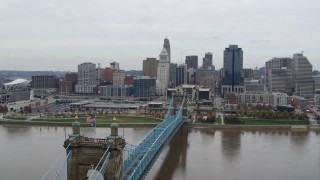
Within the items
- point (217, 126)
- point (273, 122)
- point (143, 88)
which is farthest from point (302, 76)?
point (217, 126)

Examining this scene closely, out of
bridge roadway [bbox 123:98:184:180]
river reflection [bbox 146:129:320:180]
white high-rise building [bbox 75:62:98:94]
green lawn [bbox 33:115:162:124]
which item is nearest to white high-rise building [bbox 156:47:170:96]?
white high-rise building [bbox 75:62:98:94]

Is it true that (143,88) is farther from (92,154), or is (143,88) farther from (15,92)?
(92,154)

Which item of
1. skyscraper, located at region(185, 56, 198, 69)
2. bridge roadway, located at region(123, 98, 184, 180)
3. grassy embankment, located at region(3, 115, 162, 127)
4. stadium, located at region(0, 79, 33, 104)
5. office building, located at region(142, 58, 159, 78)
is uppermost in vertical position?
skyscraper, located at region(185, 56, 198, 69)

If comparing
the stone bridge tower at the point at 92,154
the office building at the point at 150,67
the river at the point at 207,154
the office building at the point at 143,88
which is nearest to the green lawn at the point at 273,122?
the river at the point at 207,154

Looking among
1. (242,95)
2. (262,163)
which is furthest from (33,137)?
(242,95)

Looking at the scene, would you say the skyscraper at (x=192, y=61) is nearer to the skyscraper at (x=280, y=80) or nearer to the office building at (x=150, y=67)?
the office building at (x=150, y=67)

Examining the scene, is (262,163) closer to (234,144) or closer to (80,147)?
(234,144)

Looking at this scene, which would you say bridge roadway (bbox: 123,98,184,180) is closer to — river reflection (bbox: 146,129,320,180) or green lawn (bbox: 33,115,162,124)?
river reflection (bbox: 146,129,320,180)
